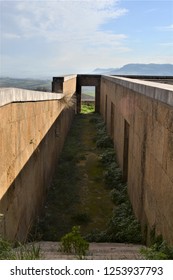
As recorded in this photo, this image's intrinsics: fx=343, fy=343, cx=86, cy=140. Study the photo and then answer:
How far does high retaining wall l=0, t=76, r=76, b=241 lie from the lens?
5.27 meters

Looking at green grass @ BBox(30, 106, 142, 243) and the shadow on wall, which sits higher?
the shadow on wall

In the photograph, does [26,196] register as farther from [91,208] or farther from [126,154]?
[126,154]

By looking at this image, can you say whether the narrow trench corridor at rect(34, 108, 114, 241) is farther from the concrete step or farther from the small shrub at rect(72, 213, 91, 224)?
the concrete step

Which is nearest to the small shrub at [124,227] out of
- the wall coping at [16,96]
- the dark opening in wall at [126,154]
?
the dark opening in wall at [126,154]

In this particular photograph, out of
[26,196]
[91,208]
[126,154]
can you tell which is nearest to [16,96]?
[26,196]

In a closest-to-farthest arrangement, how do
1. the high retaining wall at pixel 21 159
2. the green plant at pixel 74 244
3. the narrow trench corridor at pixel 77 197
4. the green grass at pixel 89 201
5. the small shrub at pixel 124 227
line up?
the green plant at pixel 74 244 < the high retaining wall at pixel 21 159 < the small shrub at pixel 124 227 < the green grass at pixel 89 201 < the narrow trench corridor at pixel 77 197

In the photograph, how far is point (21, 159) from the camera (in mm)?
6359

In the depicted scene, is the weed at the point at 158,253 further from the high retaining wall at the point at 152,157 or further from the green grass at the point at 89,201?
the green grass at the point at 89,201

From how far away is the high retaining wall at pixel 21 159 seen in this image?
5.27m

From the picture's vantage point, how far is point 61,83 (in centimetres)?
1608

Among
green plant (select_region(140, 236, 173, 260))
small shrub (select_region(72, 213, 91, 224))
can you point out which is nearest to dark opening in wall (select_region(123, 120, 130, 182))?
small shrub (select_region(72, 213, 91, 224))

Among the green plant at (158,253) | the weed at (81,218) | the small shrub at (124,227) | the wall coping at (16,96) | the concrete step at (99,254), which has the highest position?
the wall coping at (16,96)
